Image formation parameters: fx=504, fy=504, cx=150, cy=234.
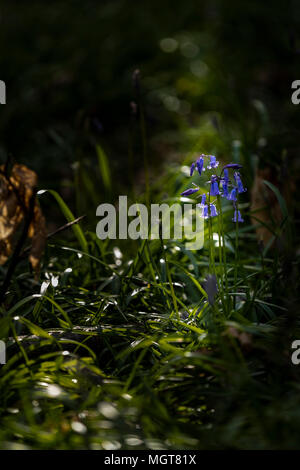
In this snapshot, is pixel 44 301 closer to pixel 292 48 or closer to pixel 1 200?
pixel 1 200

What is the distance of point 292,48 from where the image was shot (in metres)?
2.74

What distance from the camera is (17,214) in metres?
2.15

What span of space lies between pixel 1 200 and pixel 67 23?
14.0 ft

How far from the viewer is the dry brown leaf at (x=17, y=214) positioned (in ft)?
6.70

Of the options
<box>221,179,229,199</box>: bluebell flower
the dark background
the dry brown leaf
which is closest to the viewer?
<box>221,179,229,199</box>: bluebell flower

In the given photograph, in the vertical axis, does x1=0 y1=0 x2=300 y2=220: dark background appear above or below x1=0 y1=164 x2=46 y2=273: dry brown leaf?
above

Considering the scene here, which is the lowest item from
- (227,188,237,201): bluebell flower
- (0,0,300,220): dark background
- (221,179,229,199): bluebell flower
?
(227,188,237,201): bluebell flower

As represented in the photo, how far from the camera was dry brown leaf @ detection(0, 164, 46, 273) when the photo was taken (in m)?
2.04

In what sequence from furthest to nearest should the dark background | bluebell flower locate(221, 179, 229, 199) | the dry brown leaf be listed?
the dark background → the dry brown leaf → bluebell flower locate(221, 179, 229, 199)

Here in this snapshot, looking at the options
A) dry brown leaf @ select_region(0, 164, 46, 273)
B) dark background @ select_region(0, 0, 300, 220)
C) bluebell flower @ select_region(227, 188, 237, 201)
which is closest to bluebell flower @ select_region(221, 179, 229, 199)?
bluebell flower @ select_region(227, 188, 237, 201)

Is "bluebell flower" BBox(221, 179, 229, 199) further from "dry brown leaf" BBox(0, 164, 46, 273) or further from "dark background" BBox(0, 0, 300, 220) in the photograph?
"dark background" BBox(0, 0, 300, 220)

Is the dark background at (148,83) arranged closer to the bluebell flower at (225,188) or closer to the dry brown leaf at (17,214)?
the dry brown leaf at (17,214)

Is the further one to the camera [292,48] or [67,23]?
[67,23]
